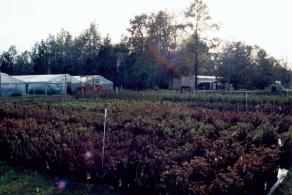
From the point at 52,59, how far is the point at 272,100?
197ft

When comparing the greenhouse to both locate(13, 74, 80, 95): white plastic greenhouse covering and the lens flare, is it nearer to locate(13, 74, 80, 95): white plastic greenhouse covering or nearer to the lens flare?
locate(13, 74, 80, 95): white plastic greenhouse covering

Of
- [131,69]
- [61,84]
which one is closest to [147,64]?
[131,69]

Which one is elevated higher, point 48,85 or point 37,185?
point 48,85

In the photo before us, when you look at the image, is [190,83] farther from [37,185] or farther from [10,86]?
[37,185]

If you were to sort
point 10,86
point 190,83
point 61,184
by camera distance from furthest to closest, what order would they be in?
point 190,83, point 10,86, point 61,184

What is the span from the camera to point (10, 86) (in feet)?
161

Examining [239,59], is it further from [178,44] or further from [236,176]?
[236,176]

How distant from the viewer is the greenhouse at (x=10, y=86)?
47.6m

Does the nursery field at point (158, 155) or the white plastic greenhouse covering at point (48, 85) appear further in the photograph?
the white plastic greenhouse covering at point (48, 85)

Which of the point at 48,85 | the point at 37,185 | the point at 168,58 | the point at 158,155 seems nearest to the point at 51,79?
the point at 48,85

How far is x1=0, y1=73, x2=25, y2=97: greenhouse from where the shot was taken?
47594 mm

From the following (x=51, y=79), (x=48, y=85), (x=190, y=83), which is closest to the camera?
(x=48, y=85)

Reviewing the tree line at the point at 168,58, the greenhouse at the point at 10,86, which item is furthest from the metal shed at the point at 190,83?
the greenhouse at the point at 10,86

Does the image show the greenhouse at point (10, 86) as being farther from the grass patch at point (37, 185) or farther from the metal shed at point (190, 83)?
the grass patch at point (37, 185)
